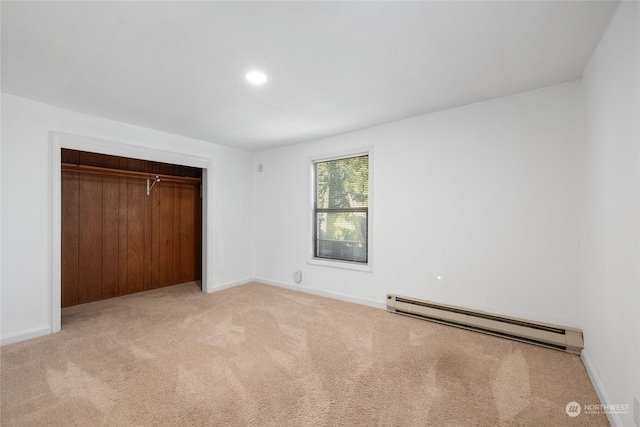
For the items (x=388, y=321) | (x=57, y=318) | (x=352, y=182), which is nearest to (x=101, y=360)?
(x=57, y=318)

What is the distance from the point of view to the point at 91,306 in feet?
12.1

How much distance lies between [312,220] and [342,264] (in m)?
0.85

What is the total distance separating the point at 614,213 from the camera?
1.65 meters

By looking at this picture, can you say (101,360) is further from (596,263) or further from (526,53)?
(526,53)

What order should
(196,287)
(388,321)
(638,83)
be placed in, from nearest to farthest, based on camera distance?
(638,83) < (388,321) < (196,287)

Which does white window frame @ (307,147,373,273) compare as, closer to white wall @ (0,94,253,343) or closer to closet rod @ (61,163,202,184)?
closet rod @ (61,163,202,184)

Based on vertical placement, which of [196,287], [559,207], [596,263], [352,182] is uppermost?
[352,182]

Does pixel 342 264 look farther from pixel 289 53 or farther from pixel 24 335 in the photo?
pixel 24 335

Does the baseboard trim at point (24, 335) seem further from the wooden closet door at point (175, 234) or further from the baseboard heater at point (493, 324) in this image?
the baseboard heater at point (493, 324)

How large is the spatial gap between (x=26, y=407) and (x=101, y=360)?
0.55 metres

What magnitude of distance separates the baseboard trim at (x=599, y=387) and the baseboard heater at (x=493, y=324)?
0.15 metres

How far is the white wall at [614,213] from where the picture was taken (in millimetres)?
1388

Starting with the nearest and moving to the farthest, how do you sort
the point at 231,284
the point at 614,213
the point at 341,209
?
the point at 614,213
the point at 341,209
the point at 231,284

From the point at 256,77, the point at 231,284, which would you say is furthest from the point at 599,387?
the point at 231,284
